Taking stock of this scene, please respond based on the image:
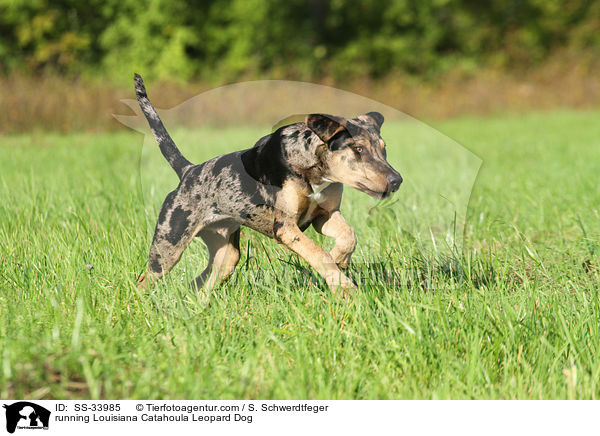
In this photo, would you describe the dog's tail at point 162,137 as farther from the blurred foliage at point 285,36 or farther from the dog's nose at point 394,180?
the blurred foliage at point 285,36

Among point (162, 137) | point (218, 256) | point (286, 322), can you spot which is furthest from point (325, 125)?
point (286, 322)

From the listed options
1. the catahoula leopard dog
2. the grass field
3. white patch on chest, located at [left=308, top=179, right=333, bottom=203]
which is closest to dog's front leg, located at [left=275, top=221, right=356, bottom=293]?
the catahoula leopard dog

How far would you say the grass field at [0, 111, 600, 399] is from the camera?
2516 millimetres

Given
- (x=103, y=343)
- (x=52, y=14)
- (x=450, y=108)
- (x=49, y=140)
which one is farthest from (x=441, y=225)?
(x=52, y=14)

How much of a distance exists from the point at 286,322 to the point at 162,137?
1147 mm

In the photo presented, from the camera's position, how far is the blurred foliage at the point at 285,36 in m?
23.5

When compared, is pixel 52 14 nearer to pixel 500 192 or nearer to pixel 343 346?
pixel 500 192

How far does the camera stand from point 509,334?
283cm

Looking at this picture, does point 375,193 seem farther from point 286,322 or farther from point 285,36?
point 285,36

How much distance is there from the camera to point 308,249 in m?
2.69

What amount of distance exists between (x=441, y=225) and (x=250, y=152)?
1.21 meters
